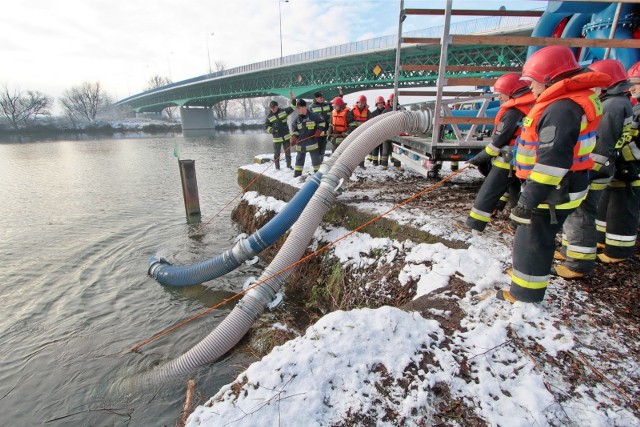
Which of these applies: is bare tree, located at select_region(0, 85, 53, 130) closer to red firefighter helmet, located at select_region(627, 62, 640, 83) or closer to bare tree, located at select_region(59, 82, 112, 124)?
bare tree, located at select_region(59, 82, 112, 124)

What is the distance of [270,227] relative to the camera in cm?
539

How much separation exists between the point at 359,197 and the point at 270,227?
1663mm

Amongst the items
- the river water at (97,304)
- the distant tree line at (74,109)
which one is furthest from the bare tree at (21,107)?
the river water at (97,304)

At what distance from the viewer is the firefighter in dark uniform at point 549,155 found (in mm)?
2221

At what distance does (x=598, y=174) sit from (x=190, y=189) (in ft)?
28.2

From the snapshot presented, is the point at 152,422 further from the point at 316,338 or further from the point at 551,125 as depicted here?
the point at 551,125

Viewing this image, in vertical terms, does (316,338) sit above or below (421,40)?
below

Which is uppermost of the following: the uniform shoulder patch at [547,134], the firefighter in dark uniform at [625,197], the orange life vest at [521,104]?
the orange life vest at [521,104]

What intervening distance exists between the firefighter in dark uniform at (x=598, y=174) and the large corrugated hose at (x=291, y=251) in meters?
2.35

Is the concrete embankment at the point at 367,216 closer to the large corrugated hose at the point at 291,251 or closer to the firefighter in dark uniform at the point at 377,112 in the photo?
the large corrugated hose at the point at 291,251

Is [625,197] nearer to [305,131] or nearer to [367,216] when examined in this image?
[367,216]

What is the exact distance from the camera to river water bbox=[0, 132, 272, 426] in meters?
3.47

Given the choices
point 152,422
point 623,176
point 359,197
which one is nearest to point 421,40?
point 359,197

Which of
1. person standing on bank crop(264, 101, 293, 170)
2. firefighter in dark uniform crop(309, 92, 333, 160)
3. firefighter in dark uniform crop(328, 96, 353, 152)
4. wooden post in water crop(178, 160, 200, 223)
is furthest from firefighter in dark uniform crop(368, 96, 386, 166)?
wooden post in water crop(178, 160, 200, 223)
